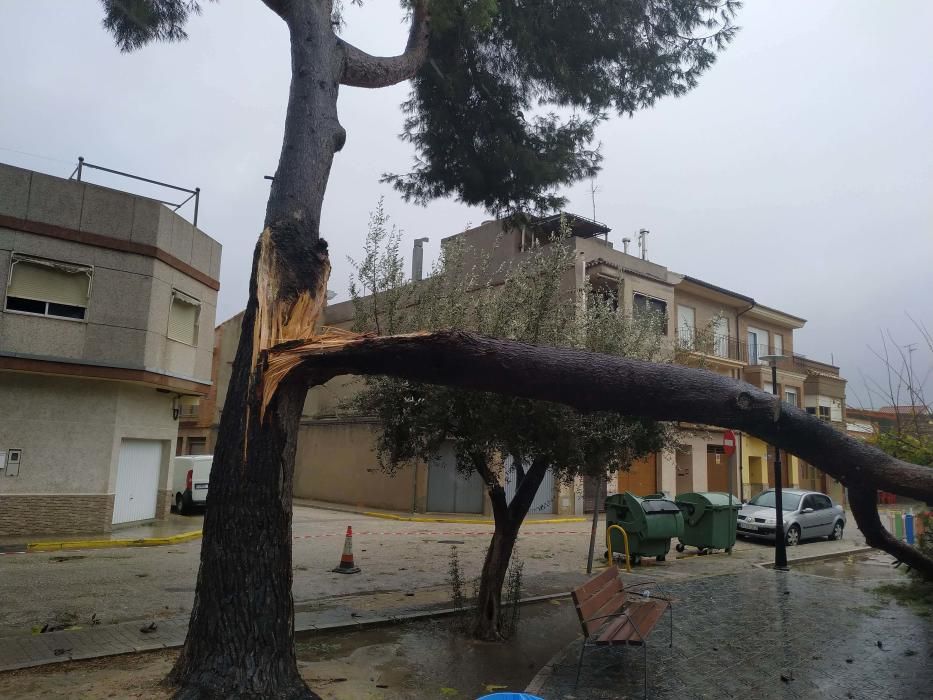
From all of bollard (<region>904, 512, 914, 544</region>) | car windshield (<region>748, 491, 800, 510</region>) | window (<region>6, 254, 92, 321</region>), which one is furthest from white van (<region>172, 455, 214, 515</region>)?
bollard (<region>904, 512, 914, 544</region>)

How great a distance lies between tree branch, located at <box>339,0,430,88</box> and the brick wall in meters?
12.0

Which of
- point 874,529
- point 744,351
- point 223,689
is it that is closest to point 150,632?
point 223,689

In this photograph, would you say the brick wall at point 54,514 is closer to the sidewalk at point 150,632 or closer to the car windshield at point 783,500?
the sidewalk at point 150,632

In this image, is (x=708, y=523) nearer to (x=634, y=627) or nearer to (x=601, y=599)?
(x=601, y=599)

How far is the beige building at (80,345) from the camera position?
14.3m

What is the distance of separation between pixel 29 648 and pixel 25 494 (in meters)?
9.30

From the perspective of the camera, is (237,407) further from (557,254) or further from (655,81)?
(655,81)

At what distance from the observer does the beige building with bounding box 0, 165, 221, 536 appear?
14.3 meters

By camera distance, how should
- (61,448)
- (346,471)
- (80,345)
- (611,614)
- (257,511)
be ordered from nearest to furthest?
(257,511), (611,614), (61,448), (80,345), (346,471)

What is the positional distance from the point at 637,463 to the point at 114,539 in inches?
751

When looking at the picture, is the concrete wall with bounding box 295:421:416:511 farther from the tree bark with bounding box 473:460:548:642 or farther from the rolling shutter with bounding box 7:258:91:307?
the tree bark with bounding box 473:460:548:642

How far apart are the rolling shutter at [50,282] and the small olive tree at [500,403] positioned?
893 centimetres

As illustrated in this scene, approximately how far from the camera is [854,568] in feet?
45.5

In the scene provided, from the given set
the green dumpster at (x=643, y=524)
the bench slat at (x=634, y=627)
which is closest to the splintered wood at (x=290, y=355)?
the bench slat at (x=634, y=627)
